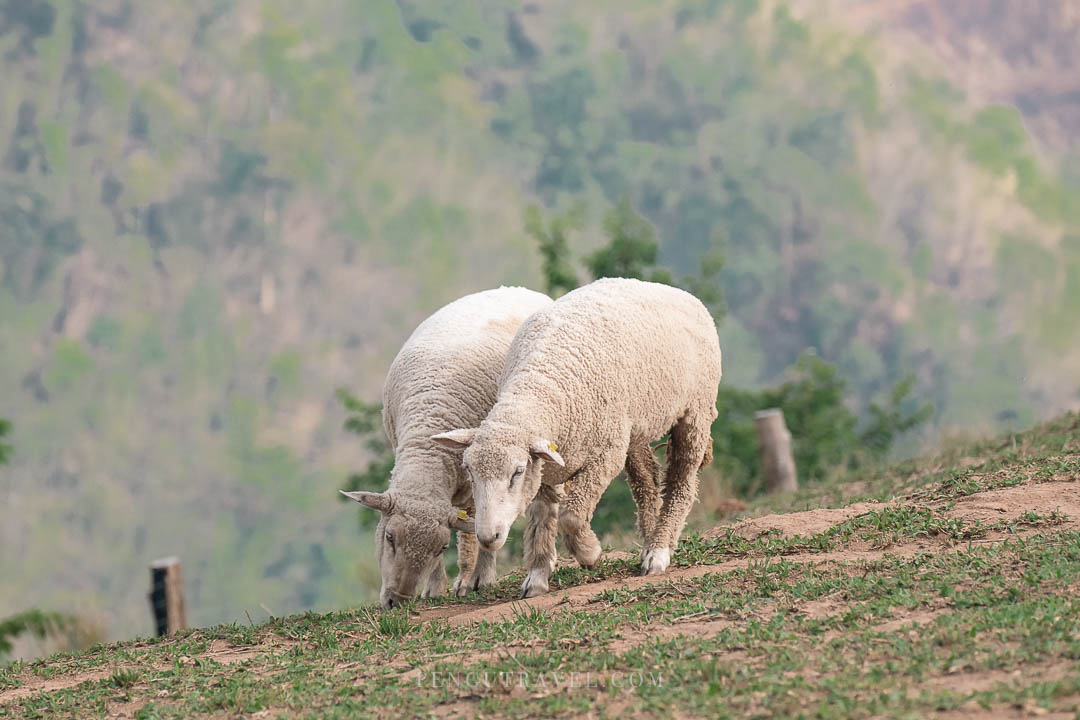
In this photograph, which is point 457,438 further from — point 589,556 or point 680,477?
point 680,477

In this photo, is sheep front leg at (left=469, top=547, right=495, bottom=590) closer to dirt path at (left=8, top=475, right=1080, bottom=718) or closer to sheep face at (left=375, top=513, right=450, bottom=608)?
sheep face at (left=375, top=513, right=450, bottom=608)

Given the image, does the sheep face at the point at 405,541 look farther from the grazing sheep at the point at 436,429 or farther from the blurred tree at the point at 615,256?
the blurred tree at the point at 615,256

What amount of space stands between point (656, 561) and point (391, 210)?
59.6 metres

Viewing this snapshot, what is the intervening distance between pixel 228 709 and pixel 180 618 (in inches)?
261

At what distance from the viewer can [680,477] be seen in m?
7.33

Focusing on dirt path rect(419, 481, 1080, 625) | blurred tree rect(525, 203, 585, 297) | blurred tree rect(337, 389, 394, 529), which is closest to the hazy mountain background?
blurred tree rect(337, 389, 394, 529)

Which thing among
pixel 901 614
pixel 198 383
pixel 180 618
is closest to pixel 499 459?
pixel 901 614

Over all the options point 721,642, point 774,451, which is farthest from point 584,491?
point 774,451

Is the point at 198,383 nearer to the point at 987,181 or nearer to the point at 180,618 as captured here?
the point at 987,181

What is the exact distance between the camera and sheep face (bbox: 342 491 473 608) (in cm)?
678

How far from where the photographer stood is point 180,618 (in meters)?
11.2

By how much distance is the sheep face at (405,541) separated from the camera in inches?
267

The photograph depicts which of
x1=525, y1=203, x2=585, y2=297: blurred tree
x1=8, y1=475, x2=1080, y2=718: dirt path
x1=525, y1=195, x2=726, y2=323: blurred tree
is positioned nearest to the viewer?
x1=8, y1=475, x2=1080, y2=718: dirt path

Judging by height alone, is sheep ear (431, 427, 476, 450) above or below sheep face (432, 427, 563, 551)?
above
